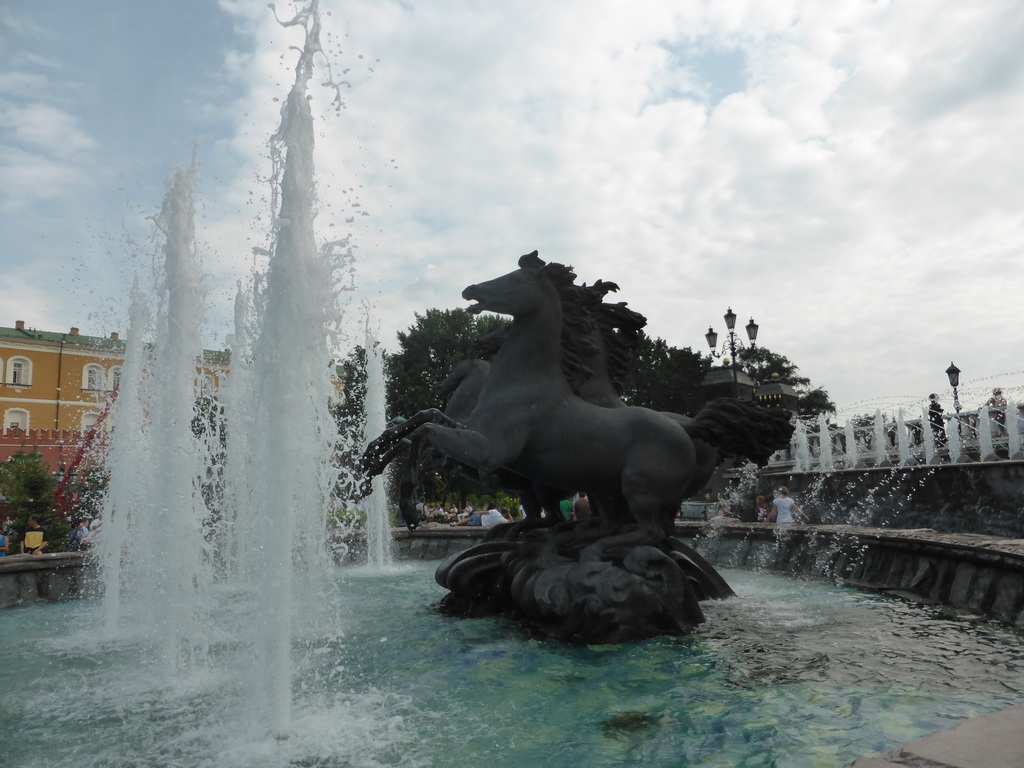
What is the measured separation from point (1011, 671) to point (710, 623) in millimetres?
2019

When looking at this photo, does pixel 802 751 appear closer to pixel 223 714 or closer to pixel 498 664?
pixel 498 664

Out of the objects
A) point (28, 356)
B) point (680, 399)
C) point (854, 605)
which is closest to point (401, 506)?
point (854, 605)

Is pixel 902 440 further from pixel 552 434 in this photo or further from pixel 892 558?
pixel 552 434

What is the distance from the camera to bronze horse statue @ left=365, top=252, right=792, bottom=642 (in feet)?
16.8

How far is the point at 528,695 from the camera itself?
3773 millimetres

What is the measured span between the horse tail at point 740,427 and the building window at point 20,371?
47.5m

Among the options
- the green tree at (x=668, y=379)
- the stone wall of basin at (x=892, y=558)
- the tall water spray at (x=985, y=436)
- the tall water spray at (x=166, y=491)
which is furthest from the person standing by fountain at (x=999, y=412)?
the green tree at (x=668, y=379)

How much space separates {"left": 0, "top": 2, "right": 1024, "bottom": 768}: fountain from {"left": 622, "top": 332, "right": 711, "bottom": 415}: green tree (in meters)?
31.8

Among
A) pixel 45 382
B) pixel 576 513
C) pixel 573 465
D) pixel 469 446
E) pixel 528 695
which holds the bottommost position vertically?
pixel 528 695

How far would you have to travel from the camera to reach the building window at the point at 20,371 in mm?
42281

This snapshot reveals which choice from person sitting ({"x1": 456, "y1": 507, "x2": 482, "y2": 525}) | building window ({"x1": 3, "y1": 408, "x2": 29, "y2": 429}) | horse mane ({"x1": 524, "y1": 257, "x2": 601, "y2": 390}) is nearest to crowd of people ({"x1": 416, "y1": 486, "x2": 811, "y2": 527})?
person sitting ({"x1": 456, "y1": 507, "x2": 482, "y2": 525})

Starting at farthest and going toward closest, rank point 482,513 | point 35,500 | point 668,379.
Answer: point 668,379
point 482,513
point 35,500

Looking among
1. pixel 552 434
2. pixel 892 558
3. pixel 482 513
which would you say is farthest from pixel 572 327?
pixel 482 513

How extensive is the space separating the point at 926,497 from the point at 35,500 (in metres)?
17.3
